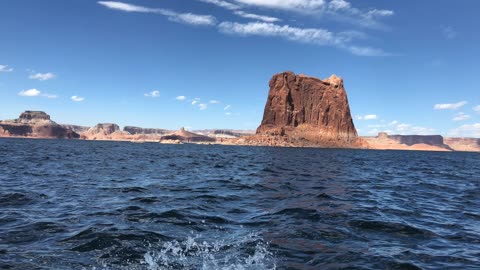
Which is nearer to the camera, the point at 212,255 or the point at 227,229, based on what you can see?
the point at 212,255

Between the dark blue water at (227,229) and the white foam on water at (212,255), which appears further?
the dark blue water at (227,229)

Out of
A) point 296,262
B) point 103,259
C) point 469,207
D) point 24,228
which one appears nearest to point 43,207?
point 24,228

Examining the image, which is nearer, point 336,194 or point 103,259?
point 103,259

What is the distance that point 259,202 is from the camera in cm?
1625

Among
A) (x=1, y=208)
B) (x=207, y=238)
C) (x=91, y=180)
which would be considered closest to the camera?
(x=207, y=238)

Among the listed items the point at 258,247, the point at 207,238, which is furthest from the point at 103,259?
the point at 258,247

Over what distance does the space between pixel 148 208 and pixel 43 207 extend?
155 inches

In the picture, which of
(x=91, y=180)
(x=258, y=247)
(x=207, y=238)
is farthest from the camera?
(x=91, y=180)

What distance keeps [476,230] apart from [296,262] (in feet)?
25.8

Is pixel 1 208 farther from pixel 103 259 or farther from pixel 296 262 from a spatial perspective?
pixel 296 262

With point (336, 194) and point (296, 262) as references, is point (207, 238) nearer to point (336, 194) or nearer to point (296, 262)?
point (296, 262)

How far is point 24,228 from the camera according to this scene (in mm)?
10258

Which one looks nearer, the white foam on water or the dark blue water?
the white foam on water

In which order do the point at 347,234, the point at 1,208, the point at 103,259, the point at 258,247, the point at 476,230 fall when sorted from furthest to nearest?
the point at 1,208 → the point at 476,230 → the point at 347,234 → the point at 258,247 → the point at 103,259
